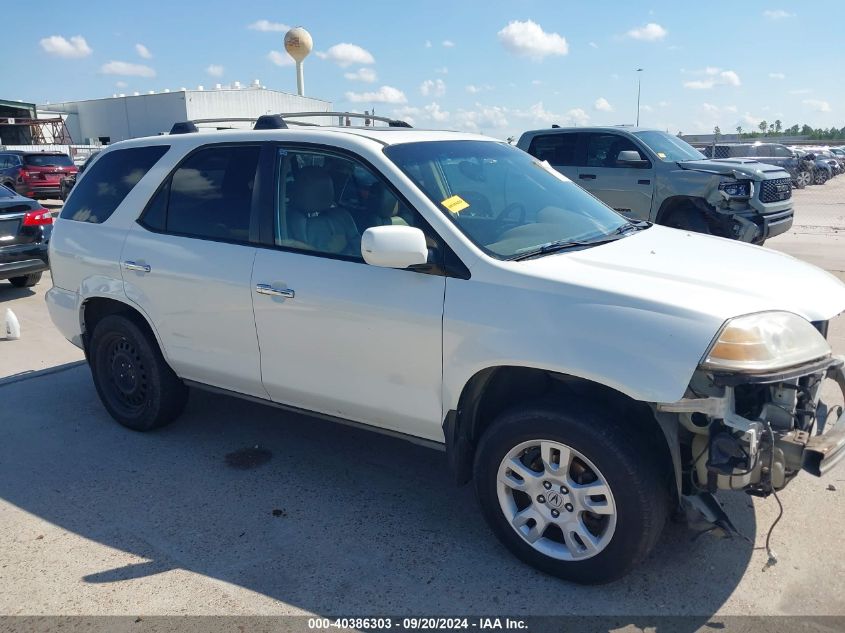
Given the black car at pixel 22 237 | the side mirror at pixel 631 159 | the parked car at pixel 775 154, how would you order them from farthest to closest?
the parked car at pixel 775 154
the side mirror at pixel 631 159
the black car at pixel 22 237

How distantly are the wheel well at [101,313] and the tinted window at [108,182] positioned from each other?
54 centimetres

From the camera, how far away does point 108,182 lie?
186 inches

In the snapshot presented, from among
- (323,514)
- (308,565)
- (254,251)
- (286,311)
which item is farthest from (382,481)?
(254,251)

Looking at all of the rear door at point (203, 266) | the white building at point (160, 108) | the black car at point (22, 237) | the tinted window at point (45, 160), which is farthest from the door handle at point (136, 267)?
the white building at point (160, 108)

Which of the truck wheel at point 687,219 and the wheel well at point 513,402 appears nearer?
the wheel well at point 513,402

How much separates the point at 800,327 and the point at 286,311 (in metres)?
2.38

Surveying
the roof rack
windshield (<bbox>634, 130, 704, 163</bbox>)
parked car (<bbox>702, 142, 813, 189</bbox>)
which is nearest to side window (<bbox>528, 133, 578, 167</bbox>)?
windshield (<bbox>634, 130, 704, 163</bbox>)

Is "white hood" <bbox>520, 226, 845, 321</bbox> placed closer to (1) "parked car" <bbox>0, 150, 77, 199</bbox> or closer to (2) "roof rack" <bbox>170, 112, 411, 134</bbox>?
(2) "roof rack" <bbox>170, 112, 411, 134</bbox>

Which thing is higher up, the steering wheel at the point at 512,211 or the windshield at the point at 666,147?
the windshield at the point at 666,147

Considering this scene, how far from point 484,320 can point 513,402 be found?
0.48 metres

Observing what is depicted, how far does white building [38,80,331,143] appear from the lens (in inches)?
1753

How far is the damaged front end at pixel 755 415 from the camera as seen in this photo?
2.59 metres

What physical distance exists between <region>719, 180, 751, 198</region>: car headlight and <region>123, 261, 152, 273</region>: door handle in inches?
317

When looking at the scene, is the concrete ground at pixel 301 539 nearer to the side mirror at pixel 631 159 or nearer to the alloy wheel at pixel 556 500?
the alloy wheel at pixel 556 500
